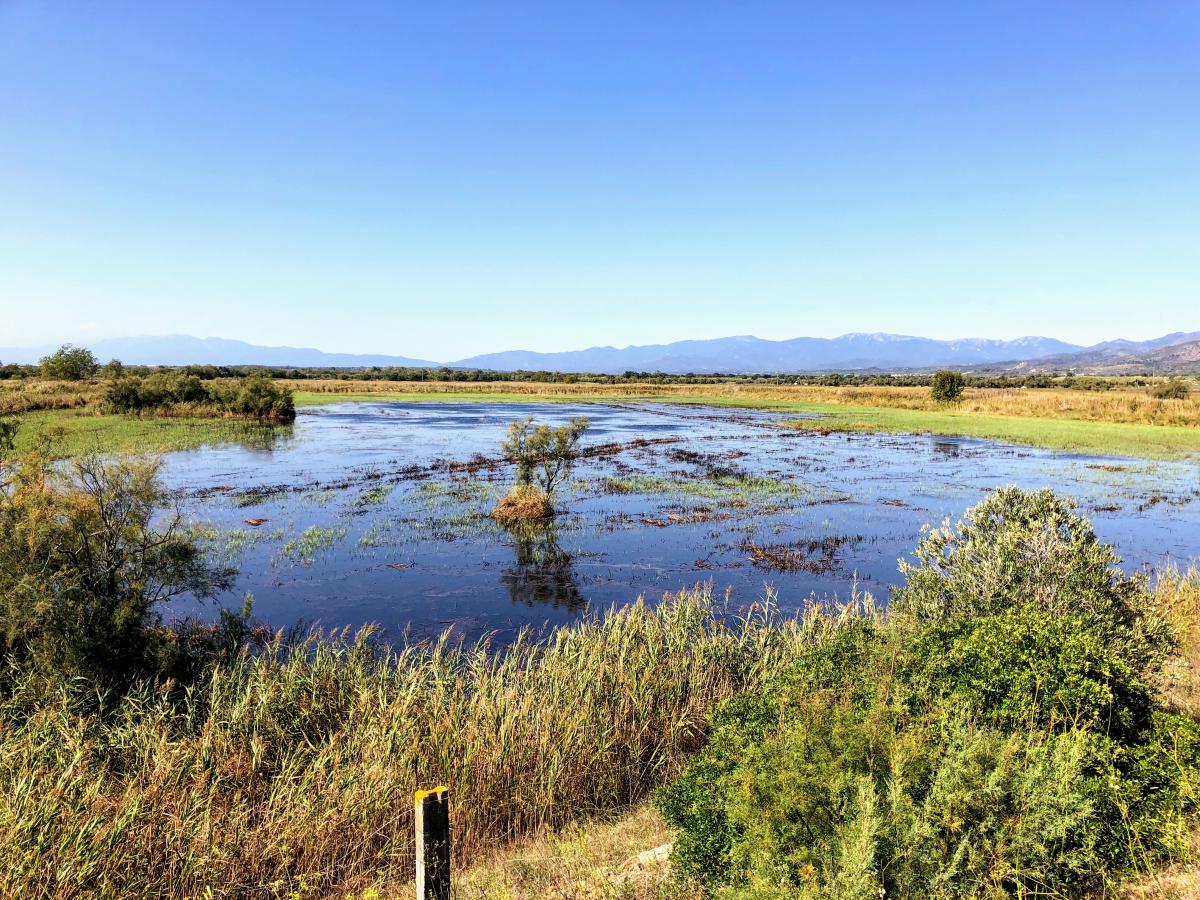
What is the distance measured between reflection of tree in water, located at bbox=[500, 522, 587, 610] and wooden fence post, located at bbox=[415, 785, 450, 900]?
10099 mm

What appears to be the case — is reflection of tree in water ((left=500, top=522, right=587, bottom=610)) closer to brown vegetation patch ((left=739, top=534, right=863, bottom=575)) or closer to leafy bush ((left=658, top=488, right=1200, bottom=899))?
brown vegetation patch ((left=739, top=534, right=863, bottom=575))

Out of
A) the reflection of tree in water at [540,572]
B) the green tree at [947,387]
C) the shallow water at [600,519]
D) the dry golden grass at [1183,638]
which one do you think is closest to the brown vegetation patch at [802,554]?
the shallow water at [600,519]

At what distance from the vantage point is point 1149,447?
38906 mm

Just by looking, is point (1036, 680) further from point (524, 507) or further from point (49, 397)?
point (49, 397)

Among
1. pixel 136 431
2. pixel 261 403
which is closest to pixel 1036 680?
pixel 136 431

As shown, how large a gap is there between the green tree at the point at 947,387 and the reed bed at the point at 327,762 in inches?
2652

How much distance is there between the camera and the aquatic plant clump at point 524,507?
2234 cm

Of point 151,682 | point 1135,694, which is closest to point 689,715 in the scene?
point 1135,694

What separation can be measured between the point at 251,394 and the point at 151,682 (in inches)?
1975

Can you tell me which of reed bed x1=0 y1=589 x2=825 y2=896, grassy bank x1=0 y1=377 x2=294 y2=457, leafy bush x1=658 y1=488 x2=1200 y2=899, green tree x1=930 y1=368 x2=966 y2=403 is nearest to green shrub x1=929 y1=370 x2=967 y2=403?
green tree x1=930 y1=368 x2=966 y2=403

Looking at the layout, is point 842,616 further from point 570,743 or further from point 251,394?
point 251,394

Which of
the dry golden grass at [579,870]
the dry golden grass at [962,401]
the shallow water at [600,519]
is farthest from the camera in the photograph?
the dry golden grass at [962,401]

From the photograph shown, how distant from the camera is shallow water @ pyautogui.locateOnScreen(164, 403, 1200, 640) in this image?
49.7 ft

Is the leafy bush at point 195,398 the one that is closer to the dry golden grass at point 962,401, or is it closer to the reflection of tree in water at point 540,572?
the dry golden grass at point 962,401
